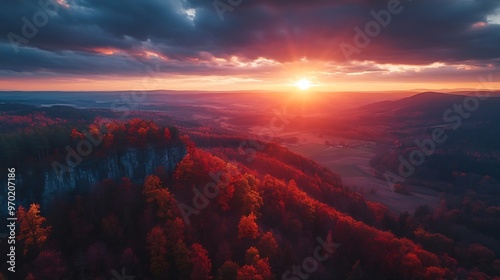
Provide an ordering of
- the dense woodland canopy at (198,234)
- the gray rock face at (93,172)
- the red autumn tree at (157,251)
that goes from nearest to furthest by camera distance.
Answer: the dense woodland canopy at (198,234), the red autumn tree at (157,251), the gray rock face at (93,172)

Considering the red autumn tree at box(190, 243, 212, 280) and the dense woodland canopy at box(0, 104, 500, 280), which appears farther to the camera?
the red autumn tree at box(190, 243, 212, 280)

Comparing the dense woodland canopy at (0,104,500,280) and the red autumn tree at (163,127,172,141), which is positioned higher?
the red autumn tree at (163,127,172,141)

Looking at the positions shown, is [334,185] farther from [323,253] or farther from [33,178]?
[33,178]

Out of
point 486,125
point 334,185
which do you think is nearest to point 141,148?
point 334,185

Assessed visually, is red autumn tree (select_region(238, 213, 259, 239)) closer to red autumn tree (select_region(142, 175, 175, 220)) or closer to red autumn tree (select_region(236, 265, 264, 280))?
red autumn tree (select_region(236, 265, 264, 280))

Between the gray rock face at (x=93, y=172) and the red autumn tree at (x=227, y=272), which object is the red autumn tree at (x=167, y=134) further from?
the red autumn tree at (x=227, y=272)

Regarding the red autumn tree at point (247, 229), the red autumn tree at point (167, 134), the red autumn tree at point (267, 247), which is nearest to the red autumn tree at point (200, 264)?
the red autumn tree at point (247, 229)

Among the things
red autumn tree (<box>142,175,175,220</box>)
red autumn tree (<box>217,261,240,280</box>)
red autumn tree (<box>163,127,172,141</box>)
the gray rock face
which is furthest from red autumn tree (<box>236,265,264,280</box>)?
red autumn tree (<box>163,127,172,141</box>)


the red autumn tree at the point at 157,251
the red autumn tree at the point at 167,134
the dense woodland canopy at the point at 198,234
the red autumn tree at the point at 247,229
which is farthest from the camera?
the red autumn tree at the point at 167,134

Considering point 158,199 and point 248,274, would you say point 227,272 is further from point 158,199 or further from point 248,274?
point 158,199

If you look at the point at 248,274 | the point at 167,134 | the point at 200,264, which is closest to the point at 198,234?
the point at 200,264

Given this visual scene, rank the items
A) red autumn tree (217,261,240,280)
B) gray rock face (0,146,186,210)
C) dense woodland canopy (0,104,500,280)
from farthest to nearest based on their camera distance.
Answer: gray rock face (0,146,186,210) → red autumn tree (217,261,240,280) → dense woodland canopy (0,104,500,280)

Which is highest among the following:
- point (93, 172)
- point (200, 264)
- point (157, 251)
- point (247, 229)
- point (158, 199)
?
Answer: point (93, 172)
